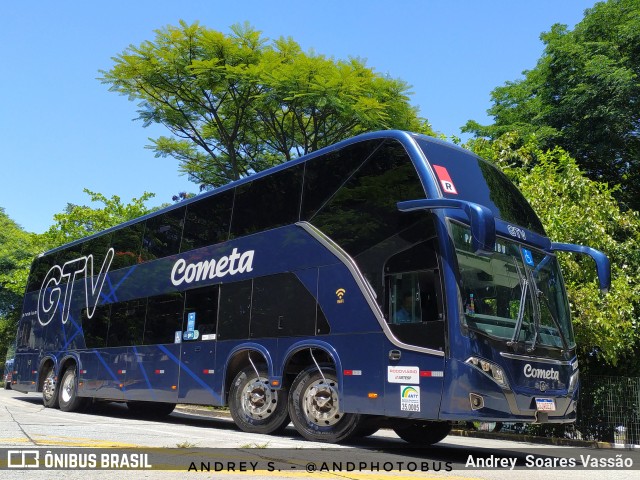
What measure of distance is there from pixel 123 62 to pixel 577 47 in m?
15.4

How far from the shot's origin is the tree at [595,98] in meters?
21.7

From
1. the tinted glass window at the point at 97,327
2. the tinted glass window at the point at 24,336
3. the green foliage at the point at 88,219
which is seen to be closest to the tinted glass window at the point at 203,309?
the tinted glass window at the point at 97,327

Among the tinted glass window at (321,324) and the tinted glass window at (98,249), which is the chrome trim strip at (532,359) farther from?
the tinted glass window at (98,249)

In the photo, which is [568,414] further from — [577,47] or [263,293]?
[577,47]

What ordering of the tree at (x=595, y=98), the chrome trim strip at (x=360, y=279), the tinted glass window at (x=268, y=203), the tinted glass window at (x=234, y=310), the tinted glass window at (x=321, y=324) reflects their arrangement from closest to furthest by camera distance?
the chrome trim strip at (x=360, y=279), the tinted glass window at (x=321, y=324), the tinted glass window at (x=268, y=203), the tinted glass window at (x=234, y=310), the tree at (x=595, y=98)

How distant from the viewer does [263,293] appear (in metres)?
11.2

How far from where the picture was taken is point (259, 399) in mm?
11055

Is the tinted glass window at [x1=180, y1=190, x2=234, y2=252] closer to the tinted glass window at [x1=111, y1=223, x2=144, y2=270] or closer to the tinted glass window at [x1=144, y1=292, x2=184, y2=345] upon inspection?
the tinted glass window at [x1=144, y1=292, x2=184, y2=345]

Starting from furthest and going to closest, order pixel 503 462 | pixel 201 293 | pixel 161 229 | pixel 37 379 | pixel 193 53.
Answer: pixel 193 53, pixel 37 379, pixel 161 229, pixel 201 293, pixel 503 462

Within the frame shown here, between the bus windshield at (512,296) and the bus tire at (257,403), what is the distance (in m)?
3.72

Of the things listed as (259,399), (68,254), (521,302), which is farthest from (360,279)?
(68,254)

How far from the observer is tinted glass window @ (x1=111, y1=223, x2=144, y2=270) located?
49.8ft

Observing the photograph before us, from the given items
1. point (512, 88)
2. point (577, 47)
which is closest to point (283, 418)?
point (577, 47)

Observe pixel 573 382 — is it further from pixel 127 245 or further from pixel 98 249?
pixel 98 249
